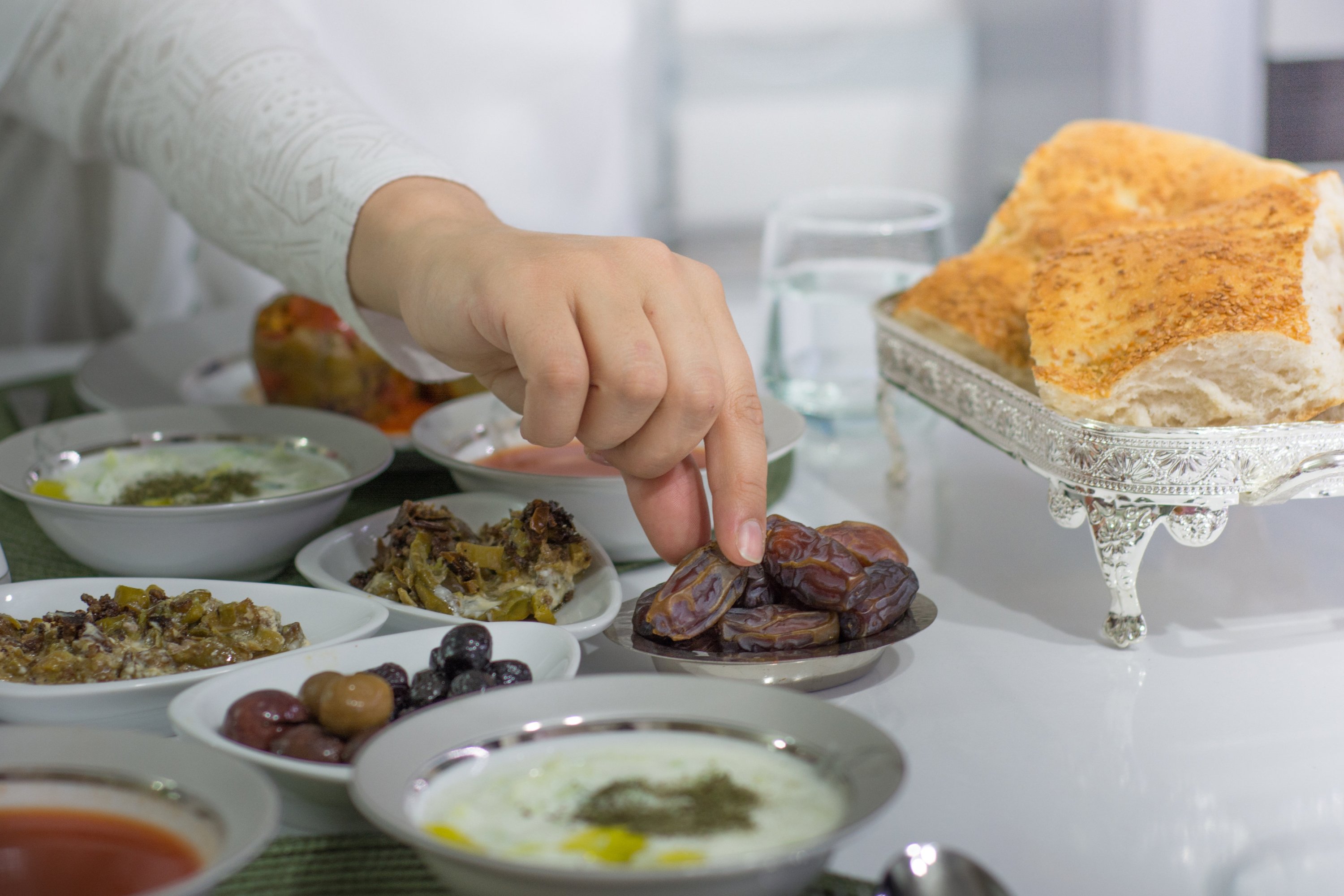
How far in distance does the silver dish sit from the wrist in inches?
18.2

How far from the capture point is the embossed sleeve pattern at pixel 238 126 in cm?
108

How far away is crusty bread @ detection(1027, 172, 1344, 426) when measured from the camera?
2.68 feet

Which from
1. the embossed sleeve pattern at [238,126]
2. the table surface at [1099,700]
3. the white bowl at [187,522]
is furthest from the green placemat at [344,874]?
the embossed sleeve pattern at [238,126]

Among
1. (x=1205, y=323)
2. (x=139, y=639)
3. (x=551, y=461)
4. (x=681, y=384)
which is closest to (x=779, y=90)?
(x=551, y=461)

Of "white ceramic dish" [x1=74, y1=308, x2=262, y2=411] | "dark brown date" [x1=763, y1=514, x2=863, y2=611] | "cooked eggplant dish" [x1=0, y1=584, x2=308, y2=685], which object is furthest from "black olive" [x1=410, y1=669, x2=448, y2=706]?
"white ceramic dish" [x1=74, y1=308, x2=262, y2=411]

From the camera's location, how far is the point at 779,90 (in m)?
3.61

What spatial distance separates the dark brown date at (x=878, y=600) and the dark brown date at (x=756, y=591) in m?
0.05

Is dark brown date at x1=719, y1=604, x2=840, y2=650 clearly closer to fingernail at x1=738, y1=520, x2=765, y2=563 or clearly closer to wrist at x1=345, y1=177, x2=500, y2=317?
fingernail at x1=738, y1=520, x2=765, y2=563

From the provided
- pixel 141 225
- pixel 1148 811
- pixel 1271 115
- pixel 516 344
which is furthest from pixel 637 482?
pixel 1271 115

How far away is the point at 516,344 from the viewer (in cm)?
74

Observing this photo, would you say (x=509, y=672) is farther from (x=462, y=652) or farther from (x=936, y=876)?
(x=936, y=876)

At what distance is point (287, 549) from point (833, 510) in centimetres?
52

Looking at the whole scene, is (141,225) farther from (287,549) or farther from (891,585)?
(891,585)

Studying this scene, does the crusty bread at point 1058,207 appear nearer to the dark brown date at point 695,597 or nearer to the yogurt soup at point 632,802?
the dark brown date at point 695,597
